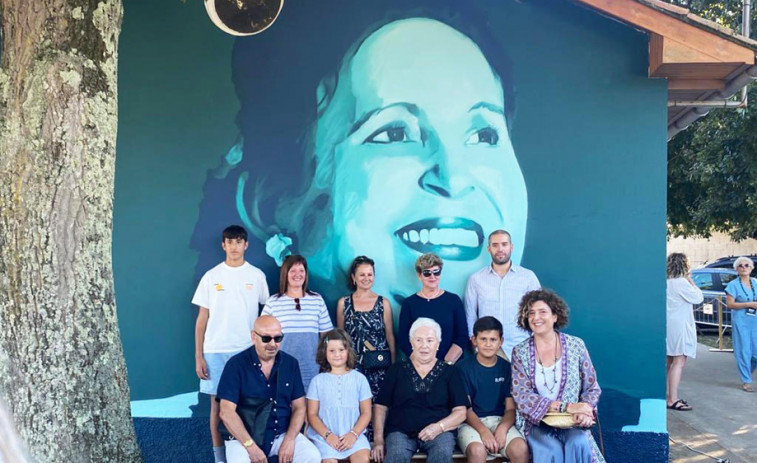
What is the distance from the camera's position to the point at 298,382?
15.3 feet

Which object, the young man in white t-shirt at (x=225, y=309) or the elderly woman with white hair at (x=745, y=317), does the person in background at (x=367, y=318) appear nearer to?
the young man in white t-shirt at (x=225, y=309)

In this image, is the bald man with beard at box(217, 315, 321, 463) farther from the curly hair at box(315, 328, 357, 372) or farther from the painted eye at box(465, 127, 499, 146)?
the painted eye at box(465, 127, 499, 146)

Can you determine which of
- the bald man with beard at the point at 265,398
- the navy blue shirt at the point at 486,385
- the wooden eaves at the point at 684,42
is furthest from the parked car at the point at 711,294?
the bald man with beard at the point at 265,398

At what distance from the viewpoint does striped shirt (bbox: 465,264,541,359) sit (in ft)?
17.6

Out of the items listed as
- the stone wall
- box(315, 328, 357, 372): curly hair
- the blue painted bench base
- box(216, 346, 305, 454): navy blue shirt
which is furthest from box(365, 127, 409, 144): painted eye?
the stone wall

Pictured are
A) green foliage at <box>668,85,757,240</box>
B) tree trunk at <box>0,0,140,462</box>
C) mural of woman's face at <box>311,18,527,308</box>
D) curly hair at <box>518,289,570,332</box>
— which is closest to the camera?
tree trunk at <box>0,0,140,462</box>

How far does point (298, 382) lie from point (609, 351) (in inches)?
99.5

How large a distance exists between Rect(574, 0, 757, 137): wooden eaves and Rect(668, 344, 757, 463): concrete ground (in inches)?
121

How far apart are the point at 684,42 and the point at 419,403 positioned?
126 inches

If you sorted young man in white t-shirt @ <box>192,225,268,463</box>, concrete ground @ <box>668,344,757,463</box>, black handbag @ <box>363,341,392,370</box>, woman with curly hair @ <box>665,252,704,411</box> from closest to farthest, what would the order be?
black handbag @ <box>363,341,392,370</box>, young man in white t-shirt @ <box>192,225,268,463</box>, concrete ground @ <box>668,344,757,463</box>, woman with curly hair @ <box>665,252,704,411</box>

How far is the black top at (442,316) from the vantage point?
5285 mm

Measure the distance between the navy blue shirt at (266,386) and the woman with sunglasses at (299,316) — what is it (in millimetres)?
576

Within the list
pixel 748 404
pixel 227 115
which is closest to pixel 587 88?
pixel 227 115

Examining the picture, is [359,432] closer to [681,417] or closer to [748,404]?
[681,417]
